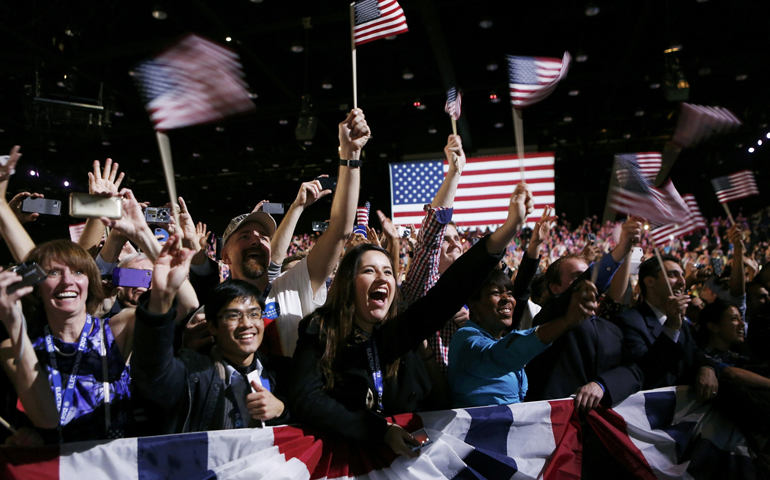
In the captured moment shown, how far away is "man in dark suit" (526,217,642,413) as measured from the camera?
7.73 feet

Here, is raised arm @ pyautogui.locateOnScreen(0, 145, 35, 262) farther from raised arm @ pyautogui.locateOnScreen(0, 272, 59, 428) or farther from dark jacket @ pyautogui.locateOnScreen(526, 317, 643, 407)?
dark jacket @ pyautogui.locateOnScreen(526, 317, 643, 407)

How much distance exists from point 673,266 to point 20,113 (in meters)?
12.7

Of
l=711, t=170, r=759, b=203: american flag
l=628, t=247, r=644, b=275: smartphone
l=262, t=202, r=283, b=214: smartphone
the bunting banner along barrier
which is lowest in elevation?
the bunting banner along barrier

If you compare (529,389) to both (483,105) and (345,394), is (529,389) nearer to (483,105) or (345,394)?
(345,394)

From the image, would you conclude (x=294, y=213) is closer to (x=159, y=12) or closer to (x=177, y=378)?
(x=177, y=378)

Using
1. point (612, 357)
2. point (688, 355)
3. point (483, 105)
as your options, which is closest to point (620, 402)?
point (612, 357)

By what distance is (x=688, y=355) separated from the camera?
2.64 metres

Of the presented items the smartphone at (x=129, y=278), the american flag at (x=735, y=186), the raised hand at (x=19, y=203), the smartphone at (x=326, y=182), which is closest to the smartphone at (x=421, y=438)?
the smartphone at (x=129, y=278)

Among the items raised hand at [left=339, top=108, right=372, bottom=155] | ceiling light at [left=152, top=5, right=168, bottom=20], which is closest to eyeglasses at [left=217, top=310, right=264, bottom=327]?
raised hand at [left=339, top=108, right=372, bottom=155]

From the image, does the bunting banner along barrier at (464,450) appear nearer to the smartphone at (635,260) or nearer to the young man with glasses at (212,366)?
the young man with glasses at (212,366)

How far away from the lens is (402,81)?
1034cm

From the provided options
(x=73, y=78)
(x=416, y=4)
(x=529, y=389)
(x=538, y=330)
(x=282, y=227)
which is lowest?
(x=529, y=389)

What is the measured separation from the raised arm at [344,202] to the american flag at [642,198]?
1669 mm

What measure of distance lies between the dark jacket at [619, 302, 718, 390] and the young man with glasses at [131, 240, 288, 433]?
1790mm
